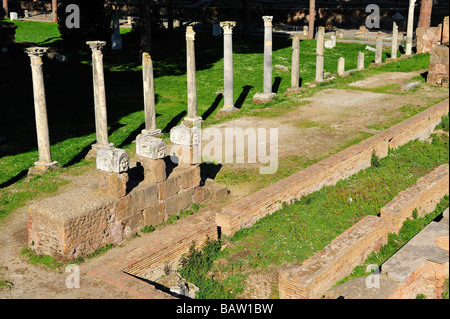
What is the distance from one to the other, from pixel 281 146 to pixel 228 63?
5384mm

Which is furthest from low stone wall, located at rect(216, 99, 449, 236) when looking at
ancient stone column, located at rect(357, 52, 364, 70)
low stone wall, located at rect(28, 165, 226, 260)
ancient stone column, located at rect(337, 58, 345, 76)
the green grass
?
the green grass

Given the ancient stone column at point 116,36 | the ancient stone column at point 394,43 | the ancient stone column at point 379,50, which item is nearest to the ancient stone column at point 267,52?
the ancient stone column at point 379,50

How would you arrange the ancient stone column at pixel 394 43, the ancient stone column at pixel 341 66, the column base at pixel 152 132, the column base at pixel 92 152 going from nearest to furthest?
the column base at pixel 92 152, the column base at pixel 152 132, the ancient stone column at pixel 341 66, the ancient stone column at pixel 394 43

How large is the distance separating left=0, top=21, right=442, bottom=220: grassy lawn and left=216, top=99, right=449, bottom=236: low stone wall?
84 centimetres

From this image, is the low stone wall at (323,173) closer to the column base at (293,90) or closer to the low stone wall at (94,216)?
the low stone wall at (94,216)

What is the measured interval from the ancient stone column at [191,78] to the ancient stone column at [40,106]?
501 cm

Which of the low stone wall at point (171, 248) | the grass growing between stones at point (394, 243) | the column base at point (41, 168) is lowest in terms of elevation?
the grass growing between stones at point (394, 243)

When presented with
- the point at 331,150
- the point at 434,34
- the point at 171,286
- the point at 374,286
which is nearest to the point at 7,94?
the point at 331,150

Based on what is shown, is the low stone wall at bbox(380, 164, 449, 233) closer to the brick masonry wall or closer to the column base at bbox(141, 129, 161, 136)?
the brick masonry wall

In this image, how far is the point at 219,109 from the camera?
69.0ft

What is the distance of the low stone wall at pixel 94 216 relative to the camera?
955 cm

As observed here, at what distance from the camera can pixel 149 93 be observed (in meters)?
17.2

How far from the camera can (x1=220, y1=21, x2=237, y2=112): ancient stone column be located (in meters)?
19.5
